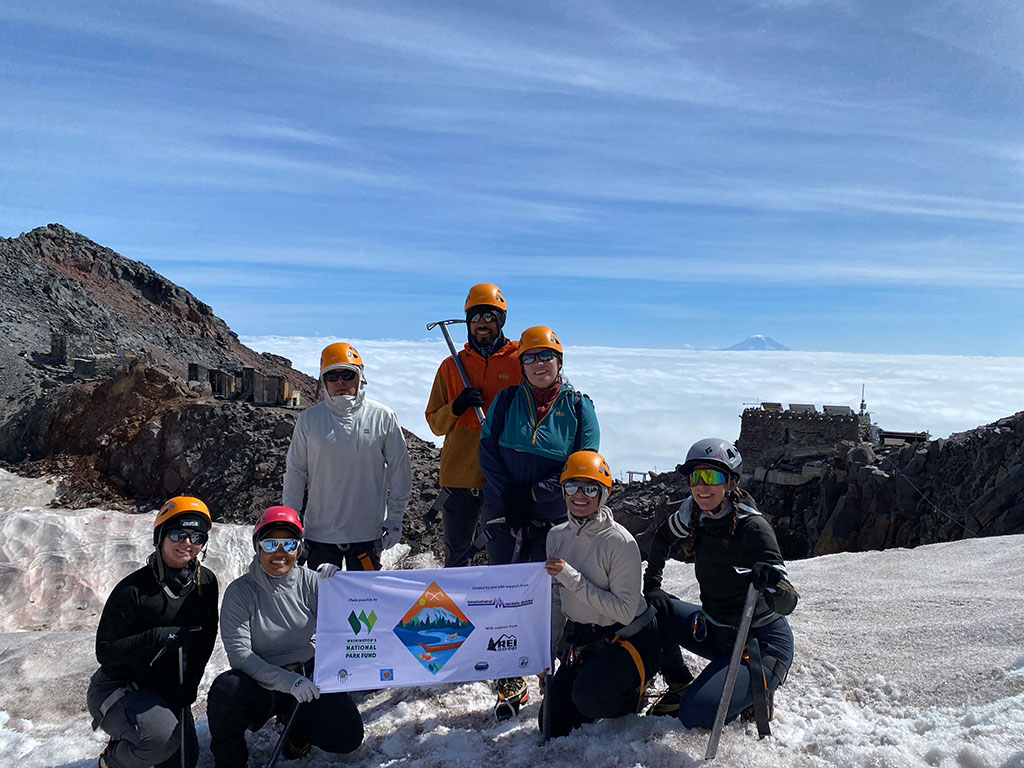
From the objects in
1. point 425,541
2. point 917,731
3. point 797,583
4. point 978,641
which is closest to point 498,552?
point 917,731

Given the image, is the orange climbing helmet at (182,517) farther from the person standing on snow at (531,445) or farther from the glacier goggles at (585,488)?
the glacier goggles at (585,488)

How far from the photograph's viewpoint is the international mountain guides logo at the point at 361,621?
17.2ft

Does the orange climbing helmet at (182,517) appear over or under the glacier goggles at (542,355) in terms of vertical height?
under

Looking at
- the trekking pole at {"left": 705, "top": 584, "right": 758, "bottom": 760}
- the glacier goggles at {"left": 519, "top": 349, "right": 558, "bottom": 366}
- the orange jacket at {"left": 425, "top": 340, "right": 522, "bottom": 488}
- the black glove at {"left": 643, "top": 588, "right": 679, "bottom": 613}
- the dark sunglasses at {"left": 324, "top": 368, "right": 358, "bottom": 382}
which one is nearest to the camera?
the trekking pole at {"left": 705, "top": 584, "right": 758, "bottom": 760}

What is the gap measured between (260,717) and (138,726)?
2.20 ft

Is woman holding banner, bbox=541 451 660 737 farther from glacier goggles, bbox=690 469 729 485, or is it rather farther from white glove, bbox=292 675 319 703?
white glove, bbox=292 675 319 703

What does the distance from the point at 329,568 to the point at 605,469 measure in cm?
185

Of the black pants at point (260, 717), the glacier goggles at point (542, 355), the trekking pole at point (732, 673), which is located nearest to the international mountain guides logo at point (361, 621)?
the black pants at point (260, 717)

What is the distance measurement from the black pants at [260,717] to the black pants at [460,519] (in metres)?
1.72

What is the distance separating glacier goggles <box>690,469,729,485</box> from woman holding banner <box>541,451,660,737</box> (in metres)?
0.54

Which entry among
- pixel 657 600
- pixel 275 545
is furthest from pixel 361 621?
pixel 657 600

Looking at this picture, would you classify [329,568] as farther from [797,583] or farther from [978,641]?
[797,583]

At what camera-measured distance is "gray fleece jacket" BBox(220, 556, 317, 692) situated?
4855mm

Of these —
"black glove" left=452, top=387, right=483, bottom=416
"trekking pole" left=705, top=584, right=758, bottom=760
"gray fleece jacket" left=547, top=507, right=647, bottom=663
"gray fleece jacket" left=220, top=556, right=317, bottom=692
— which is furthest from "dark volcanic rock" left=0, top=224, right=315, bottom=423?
"trekking pole" left=705, top=584, right=758, bottom=760
